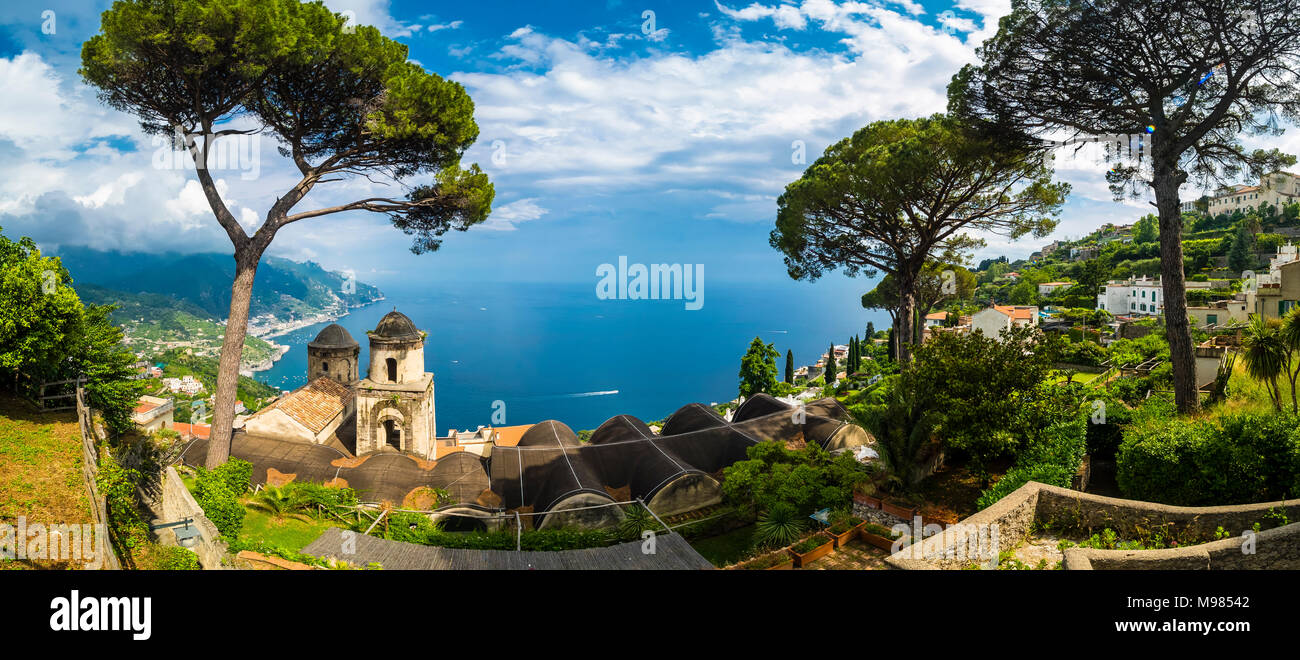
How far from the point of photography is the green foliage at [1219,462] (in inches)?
336

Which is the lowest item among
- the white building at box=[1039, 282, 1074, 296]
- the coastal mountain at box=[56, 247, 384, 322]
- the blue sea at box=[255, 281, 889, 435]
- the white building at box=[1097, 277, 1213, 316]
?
the blue sea at box=[255, 281, 889, 435]

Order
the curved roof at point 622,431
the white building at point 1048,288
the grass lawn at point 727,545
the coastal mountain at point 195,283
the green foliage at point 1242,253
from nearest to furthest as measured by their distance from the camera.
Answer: the grass lawn at point 727,545, the curved roof at point 622,431, the green foliage at point 1242,253, the white building at point 1048,288, the coastal mountain at point 195,283

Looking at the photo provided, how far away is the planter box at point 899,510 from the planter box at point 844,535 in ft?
2.71

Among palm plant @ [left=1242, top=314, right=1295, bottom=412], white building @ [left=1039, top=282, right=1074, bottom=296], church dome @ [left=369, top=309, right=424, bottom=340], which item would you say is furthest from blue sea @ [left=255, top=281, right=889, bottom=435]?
palm plant @ [left=1242, top=314, right=1295, bottom=412]

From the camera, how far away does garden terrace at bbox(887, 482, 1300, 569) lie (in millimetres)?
6332

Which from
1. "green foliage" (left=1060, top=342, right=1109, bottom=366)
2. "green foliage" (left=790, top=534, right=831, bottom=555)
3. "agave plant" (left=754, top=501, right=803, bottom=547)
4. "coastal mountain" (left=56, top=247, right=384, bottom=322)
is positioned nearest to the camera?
"green foliage" (left=790, top=534, right=831, bottom=555)

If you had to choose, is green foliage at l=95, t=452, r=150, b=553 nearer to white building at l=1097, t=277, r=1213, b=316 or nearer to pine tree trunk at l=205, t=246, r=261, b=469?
pine tree trunk at l=205, t=246, r=261, b=469

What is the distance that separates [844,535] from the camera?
9258mm

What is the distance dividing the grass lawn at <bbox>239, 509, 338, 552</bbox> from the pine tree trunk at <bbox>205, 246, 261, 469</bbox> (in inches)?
59.2
